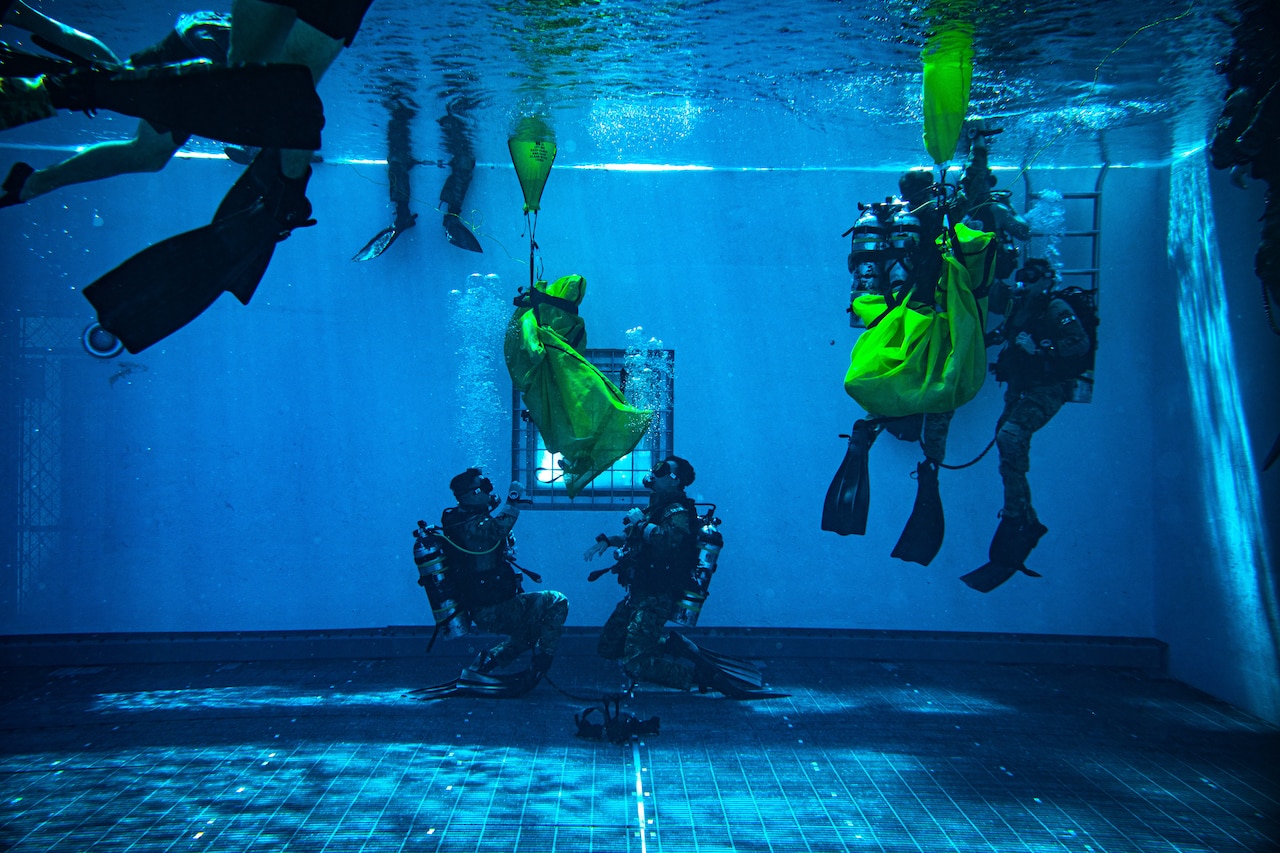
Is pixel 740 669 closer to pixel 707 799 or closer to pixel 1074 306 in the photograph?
pixel 707 799

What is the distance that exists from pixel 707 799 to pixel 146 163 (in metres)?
4.15

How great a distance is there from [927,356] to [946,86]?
184 cm

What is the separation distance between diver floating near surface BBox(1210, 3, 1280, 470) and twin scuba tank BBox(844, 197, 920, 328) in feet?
5.27

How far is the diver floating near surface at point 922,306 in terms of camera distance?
439cm

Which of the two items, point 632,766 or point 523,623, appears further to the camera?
point 523,623

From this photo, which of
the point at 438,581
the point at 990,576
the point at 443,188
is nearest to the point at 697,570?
the point at 438,581

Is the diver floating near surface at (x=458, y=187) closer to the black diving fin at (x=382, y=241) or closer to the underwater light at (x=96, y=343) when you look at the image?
the black diving fin at (x=382, y=241)

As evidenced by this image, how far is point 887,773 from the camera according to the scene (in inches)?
178

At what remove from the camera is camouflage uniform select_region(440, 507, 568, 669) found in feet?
18.7

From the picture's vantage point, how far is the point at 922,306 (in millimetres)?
4574

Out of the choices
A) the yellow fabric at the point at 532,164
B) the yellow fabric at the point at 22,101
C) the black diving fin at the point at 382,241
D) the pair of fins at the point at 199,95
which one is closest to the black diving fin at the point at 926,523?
the yellow fabric at the point at 532,164

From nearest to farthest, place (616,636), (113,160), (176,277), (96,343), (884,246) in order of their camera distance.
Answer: (176,277)
(113,160)
(884,246)
(616,636)
(96,343)

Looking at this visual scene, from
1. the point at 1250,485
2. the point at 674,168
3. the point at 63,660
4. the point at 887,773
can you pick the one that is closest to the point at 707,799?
the point at 887,773

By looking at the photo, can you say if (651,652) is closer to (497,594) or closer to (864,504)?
(497,594)
